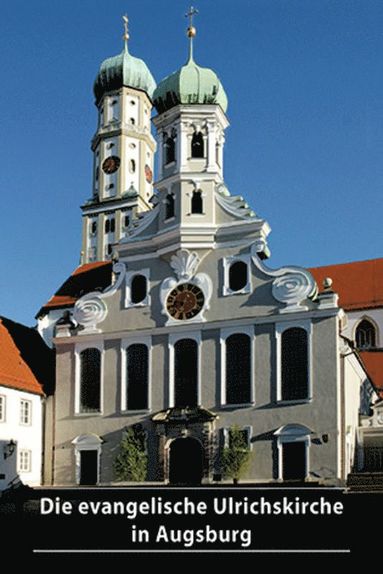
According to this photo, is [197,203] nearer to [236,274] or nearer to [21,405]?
[236,274]

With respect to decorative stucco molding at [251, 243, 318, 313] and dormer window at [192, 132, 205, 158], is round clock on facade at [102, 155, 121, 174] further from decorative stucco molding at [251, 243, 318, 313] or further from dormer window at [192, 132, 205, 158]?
decorative stucco molding at [251, 243, 318, 313]

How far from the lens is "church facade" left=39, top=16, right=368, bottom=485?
38469 mm

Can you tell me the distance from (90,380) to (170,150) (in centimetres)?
1160

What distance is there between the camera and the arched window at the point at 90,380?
139ft

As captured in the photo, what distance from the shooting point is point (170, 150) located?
1772 inches

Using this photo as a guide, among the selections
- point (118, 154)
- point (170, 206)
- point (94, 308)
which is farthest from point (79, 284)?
point (118, 154)

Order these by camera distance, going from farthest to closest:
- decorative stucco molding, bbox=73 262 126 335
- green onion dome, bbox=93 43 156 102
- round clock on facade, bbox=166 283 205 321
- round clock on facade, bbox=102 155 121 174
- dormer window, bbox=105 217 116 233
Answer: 1. green onion dome, bbox=93 43 156 102
2. round clock on facade, bbox=102 155 121 174
3. dormer window, bbox=105 217 116 233
4. decorative stucco molding, bbox=73 262 126 335
5. round clock on facade, bbox=166 283 205 321

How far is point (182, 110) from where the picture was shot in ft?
146

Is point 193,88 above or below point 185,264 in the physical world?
above

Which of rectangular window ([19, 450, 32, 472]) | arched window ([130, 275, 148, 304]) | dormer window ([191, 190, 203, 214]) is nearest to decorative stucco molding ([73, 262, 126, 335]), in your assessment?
arched window ([130, 275, 148, 304])

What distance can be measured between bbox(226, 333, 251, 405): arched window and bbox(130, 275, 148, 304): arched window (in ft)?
16.2

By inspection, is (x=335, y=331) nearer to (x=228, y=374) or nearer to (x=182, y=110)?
(x=228, y=374)
